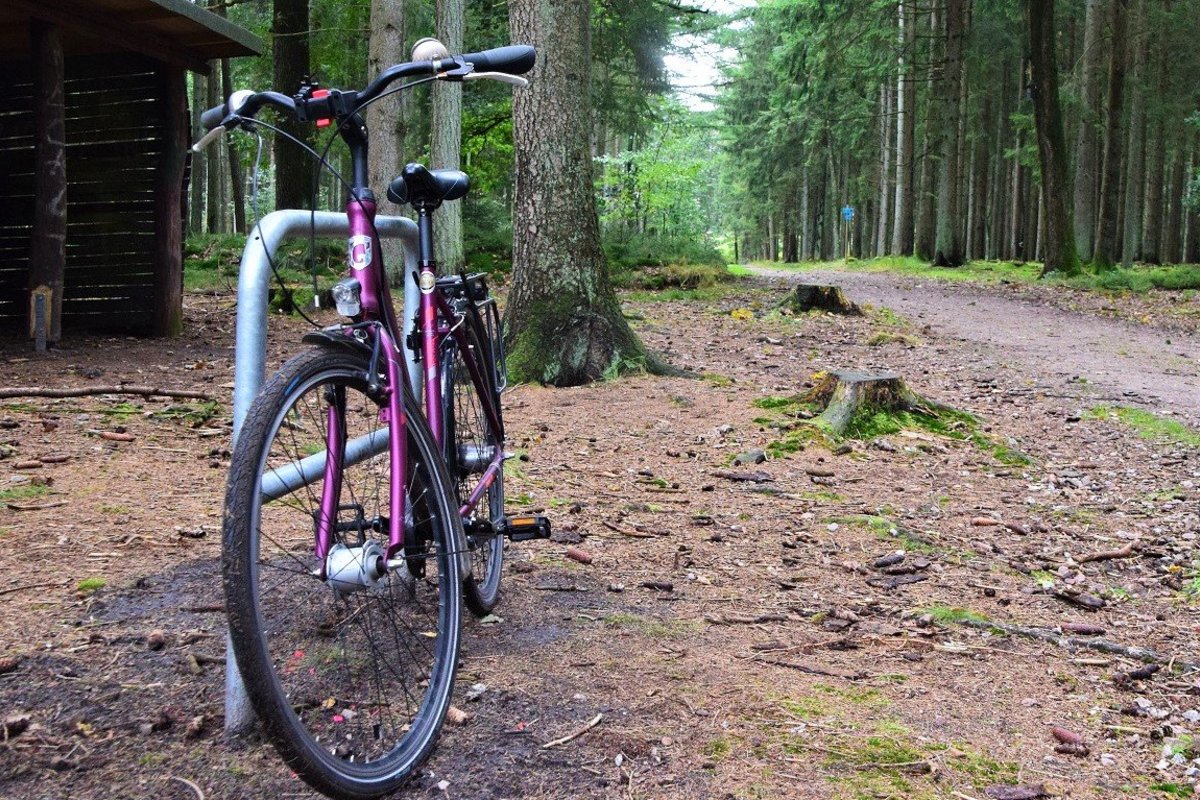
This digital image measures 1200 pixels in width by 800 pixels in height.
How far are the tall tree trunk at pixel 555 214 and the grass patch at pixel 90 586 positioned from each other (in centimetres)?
439

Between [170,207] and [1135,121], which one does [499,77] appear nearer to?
[170,207]

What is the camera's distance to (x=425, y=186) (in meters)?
→ 2.81

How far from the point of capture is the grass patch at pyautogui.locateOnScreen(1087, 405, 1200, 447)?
6.82 meters

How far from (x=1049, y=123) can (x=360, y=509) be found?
19.6 m

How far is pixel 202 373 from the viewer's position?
7.92m

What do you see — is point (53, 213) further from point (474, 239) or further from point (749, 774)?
point (474, 239)

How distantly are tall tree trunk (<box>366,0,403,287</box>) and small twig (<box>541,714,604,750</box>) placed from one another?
10.9 meters

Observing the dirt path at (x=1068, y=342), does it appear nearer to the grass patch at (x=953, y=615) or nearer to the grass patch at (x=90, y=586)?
the grass patch at (x=953, y=615)

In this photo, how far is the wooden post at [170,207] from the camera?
9.52 metres

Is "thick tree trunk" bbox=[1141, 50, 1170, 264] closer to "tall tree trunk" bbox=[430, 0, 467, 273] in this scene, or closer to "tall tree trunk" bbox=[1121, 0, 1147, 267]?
"tall tree trunk" bbox=[1121, 0, 1147, 267]

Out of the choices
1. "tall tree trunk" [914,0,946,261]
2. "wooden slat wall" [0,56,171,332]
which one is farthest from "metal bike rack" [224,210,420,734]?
"tall tree trunk" [914,0,946,261]

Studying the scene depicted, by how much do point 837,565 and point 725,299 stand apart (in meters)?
11.6

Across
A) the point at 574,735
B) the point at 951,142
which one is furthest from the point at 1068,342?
the point at 951,142

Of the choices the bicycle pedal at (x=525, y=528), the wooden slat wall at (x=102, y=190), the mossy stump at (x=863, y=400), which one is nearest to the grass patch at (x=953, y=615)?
the bicycle pedal at (x=525, y=528)
